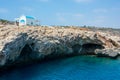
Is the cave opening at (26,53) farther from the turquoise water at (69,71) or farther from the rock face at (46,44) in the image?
the turquoise water at (69,71)

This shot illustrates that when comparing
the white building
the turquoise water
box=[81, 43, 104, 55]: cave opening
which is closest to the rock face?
box=[81, 43, 104, 55]: cave opening

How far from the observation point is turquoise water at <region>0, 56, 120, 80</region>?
32562 millimetres

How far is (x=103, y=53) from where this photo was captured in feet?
171

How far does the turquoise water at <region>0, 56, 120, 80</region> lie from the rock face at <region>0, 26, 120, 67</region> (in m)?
2.28

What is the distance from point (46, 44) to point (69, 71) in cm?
900

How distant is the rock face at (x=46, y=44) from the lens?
35844 millimetres

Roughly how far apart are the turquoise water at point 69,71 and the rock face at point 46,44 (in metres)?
2.28

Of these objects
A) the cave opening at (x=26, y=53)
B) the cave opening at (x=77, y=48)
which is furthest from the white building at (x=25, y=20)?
the cave opening at (x=26, y=53)

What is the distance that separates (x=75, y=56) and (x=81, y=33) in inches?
212

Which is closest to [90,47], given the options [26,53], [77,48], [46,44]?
[77,48]

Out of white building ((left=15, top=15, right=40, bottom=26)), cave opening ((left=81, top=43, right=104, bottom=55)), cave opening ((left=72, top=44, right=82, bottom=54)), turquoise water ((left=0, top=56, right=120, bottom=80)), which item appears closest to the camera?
turquoise water ((left=0, top=56, right=120, bottom=80))

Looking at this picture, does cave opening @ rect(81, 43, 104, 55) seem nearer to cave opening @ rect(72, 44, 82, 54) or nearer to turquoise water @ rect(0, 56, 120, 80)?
cave opening @ rect(72, 44, 82, 54)

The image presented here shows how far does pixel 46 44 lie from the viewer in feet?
145

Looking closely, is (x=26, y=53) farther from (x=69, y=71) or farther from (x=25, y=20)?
(x=25, y=20)
